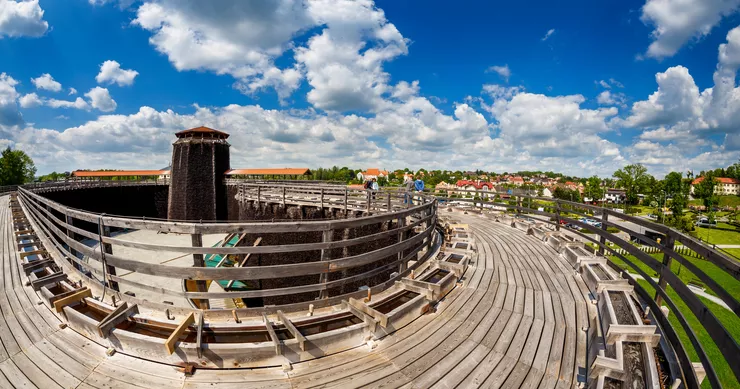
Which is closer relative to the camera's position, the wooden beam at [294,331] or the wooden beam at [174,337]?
the wooden beam at [174,337]

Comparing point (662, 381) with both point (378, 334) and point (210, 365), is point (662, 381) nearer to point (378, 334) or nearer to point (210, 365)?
point (378, 334)

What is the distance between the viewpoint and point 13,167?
2219 inches

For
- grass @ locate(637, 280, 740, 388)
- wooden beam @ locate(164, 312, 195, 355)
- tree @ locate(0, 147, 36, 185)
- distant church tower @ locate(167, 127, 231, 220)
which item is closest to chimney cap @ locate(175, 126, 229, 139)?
distant church tower @ locate(167, 127, 231, 220)

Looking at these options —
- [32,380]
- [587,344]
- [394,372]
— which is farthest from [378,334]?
[32,380]

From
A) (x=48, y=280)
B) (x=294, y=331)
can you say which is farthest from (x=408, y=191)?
(x=48, y=280)

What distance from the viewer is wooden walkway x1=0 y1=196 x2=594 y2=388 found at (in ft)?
8.90

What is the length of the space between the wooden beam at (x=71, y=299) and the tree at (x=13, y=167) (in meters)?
83.6

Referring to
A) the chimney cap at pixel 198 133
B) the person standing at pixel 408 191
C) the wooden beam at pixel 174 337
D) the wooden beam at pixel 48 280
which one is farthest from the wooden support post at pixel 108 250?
the chimney cap at pixel 198 133

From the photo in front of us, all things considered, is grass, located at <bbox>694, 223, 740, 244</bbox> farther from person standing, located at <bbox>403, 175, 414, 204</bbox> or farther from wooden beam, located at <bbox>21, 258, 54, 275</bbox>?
wooden beam, located at <bbox>21, 258, 54, 275</bbox>

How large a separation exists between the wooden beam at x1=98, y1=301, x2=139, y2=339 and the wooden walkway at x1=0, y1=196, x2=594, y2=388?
0.24 meters

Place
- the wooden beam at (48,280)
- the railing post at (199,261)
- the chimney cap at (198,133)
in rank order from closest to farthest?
1. the railing post at (199,261)
2. the wooden beam at (48,280)
3. the chimney cap at (198,133)

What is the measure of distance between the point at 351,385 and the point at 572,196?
9749 centimetres

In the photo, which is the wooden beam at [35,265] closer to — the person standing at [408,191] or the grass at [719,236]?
the person standing at [408,191]

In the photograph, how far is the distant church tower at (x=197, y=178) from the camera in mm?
25484
